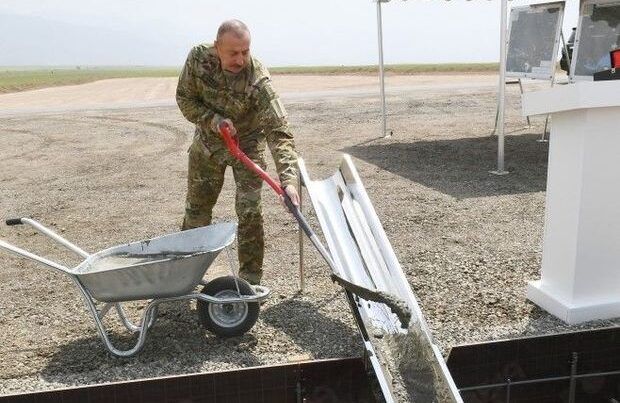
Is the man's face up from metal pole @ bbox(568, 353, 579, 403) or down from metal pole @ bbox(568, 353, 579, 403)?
up

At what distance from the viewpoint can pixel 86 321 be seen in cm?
416

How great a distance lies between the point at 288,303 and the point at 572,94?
87.5 inches

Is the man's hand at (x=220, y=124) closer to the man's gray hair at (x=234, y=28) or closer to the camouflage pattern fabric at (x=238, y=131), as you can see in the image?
the camouflage pattern fabric at (x=238, y=131)

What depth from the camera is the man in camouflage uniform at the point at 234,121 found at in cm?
374

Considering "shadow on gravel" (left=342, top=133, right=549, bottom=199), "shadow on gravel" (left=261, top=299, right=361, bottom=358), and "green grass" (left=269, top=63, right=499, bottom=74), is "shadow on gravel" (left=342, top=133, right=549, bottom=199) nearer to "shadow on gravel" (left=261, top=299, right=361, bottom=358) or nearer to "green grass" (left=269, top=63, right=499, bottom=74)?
"shadow on gravel" (left=261, top=299, right=361, bottom=358)

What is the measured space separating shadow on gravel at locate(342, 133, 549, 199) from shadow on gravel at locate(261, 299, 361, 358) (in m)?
3.54

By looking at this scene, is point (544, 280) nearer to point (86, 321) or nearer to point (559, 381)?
point (559, 381)

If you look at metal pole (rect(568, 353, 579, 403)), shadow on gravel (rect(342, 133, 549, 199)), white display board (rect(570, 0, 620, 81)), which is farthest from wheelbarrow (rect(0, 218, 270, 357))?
white display board (rect(570, 0, 620, 81))

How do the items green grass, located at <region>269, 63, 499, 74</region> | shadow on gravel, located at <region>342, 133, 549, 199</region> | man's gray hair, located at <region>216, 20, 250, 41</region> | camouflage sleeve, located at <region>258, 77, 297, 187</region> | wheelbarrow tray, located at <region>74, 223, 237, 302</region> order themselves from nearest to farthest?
wheelbarrow tray, located at <region>74, 223, 237, 302</region>
man's gray hair, located at <region>216, 20, 250, 41</region>
camouflage sleeve, located at <region>258, 77, 297, 187</region>
shadow on gravel, located at <region>342, 133, 549, 199</region>
green grass, located at <region>269, 63, 499, 74</region>

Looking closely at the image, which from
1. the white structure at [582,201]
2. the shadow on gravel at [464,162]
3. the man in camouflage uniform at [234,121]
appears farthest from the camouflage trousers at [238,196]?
the shadow on gravel at [464,162]

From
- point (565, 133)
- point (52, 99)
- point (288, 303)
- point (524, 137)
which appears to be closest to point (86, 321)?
point (288, 303)

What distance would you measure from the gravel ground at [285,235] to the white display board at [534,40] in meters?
1.24

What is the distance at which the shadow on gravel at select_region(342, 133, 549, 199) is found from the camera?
7.69m

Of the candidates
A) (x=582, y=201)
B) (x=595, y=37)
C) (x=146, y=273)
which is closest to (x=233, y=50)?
(x=146, y=273)
